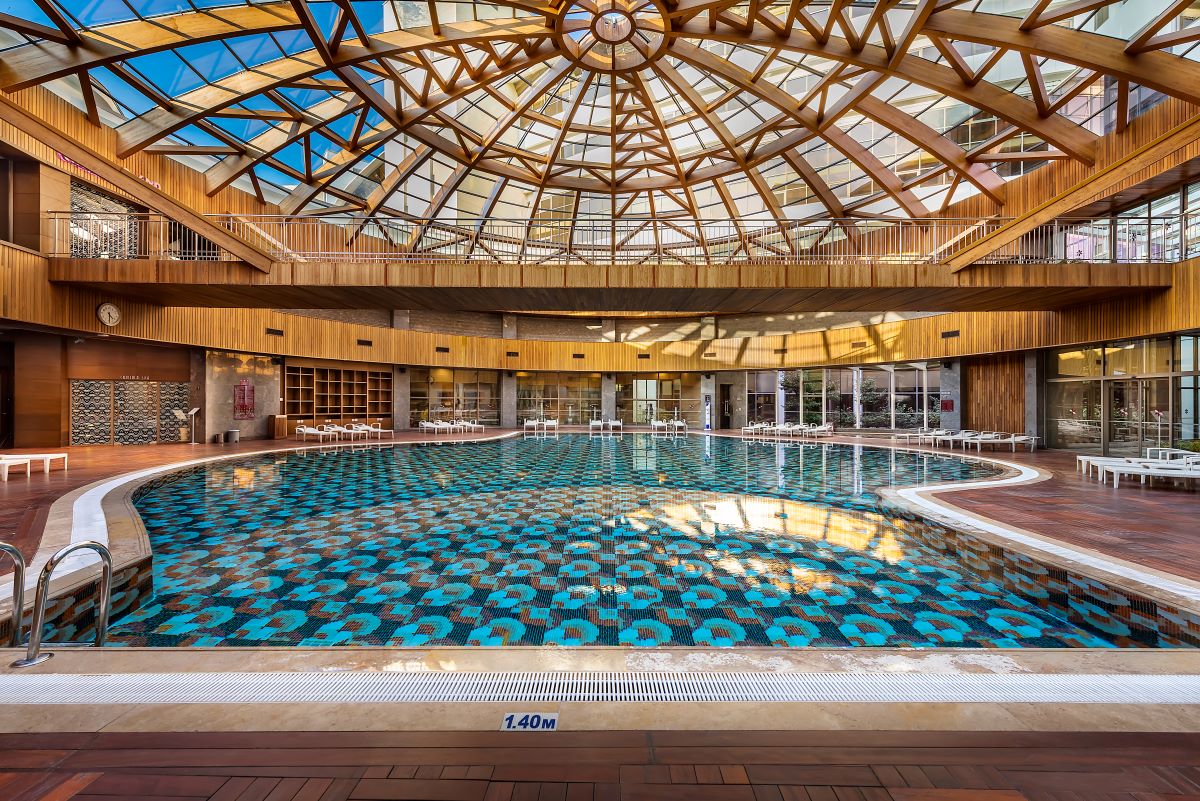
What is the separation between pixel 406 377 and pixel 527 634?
2208 centimetres

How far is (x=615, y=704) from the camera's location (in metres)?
2.38

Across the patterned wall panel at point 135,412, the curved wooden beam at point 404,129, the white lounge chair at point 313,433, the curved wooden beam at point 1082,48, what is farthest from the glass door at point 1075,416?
the patterned wall panel at point 135,412

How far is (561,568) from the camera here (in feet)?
17.2

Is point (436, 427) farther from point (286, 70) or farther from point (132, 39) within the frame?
point (132, 39)

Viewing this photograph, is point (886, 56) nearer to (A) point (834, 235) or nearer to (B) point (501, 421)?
(A) point (834, 235)

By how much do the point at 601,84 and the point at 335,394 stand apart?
15.8 m

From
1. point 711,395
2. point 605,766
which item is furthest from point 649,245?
point 605,766

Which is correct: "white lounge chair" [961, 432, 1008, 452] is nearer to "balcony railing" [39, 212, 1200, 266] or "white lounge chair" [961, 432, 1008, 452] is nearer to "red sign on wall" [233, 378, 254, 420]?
"balcony railing" [39, 212, 1200, 266]

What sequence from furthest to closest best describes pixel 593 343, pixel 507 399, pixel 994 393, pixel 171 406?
1. pixel 507 399
2. pixel 593 343
3. pixel 994 393
4. pixel 171 406

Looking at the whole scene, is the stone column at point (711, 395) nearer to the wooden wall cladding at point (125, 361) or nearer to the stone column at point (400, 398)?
the stone column at point (400, 398)

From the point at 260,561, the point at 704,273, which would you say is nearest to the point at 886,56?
the point at 704,273

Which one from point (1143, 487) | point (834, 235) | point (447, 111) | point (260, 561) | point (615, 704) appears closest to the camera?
point (615, 704)

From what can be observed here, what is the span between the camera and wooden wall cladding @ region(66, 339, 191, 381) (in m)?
14.8

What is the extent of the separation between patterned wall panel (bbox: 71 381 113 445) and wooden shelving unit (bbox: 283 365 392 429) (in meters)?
5.00
